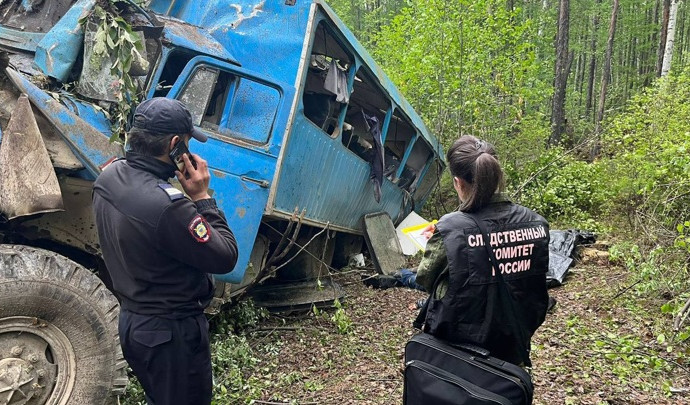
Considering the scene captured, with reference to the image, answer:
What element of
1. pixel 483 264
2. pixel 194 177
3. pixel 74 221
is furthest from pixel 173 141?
pixel 74 221

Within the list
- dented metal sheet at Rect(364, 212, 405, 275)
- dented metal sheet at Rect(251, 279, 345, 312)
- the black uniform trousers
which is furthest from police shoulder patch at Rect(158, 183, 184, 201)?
dented metal sheet at Rect(364, 212, 405, 275)

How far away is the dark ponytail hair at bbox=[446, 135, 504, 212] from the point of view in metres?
1.92

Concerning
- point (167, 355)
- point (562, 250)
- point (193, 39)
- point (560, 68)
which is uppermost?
point (560, 68)

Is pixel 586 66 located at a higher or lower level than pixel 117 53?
higher

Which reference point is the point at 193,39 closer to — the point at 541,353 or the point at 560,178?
the point at 541,353

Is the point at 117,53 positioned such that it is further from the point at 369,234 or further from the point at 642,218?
→ the point at 642,218

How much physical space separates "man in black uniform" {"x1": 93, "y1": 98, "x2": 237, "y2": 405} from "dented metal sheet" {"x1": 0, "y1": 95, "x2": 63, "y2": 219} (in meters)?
1.23

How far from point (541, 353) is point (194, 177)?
135 inches

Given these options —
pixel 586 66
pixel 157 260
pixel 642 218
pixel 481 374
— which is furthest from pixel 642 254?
pixel 586 66

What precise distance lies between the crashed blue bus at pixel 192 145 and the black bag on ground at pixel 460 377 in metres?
2.07

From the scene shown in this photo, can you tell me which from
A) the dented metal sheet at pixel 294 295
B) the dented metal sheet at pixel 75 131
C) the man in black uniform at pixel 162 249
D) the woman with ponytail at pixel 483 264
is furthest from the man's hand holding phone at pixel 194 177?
the dented metal sheet at pixel 294 295

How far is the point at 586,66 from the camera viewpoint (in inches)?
1390

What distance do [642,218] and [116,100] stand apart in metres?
5.64

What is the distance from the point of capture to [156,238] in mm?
1953
